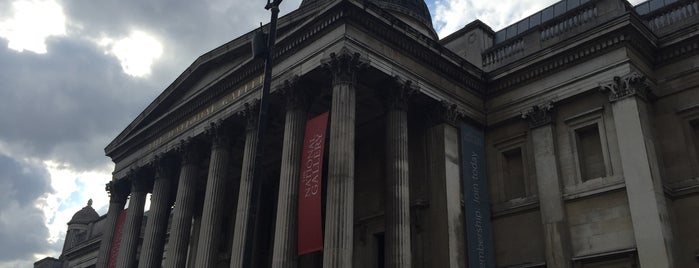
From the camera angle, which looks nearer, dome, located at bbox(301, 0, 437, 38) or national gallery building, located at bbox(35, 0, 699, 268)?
national gallery building, located at bbox(35, 0, 699, 268)

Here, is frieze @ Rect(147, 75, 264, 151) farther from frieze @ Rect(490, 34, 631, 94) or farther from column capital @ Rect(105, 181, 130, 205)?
frieze @ Rect(490, 34, 631, 94)

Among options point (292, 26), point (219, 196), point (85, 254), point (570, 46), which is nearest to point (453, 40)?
point (570, 46)

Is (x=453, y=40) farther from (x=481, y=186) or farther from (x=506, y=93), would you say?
(x=481, y=186)

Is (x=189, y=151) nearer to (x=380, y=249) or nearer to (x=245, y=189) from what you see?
(x=245, y=189)

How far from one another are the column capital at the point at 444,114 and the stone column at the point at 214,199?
7774 millimetres

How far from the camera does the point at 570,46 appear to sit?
65.6 feet

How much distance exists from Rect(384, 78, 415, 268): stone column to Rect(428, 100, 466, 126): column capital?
5.07 feet

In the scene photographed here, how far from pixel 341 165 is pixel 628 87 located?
351 inches

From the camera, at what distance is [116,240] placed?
94.7 feet

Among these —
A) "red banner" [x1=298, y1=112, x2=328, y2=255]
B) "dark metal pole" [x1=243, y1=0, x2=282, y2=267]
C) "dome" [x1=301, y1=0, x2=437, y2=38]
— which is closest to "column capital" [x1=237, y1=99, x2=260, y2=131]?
"red banner" [x1=298, y1=112, x2=328, y2=255]

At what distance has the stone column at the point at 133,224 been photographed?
2662cm

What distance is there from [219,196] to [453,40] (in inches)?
432

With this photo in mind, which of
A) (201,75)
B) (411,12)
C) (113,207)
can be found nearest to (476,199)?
(411,12)

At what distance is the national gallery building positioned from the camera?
17.4 metres
